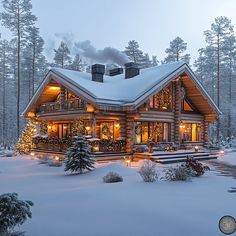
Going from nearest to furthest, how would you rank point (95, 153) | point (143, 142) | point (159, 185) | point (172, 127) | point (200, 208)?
point (200, 208)
point (159, 185)
point (95, 153)
point (143, 142)
point (172, 127)

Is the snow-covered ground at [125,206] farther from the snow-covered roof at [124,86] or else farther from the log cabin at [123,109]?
the log cabin at [123,109]

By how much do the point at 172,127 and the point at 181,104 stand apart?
2532mm

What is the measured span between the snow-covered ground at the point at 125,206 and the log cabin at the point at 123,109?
341 inches

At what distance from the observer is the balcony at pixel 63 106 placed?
24.0 m

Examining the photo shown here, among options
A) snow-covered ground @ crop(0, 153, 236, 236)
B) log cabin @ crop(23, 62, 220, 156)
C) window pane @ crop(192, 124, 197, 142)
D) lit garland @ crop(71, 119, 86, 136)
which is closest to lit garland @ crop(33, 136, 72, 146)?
log cabin @ crop(23, 62, 220, 156)

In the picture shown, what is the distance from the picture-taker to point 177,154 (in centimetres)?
2350

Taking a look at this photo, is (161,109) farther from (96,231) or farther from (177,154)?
(96,231)

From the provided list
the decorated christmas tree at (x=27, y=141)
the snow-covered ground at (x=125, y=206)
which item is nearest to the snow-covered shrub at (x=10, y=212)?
the snow-covered ground at (x=125, y=206)

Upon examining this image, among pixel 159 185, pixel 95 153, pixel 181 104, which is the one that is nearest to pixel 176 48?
pixel 181 104

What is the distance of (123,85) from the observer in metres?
26.2

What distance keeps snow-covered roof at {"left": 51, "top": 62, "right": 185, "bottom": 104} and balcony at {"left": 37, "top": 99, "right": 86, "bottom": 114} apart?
1.54m

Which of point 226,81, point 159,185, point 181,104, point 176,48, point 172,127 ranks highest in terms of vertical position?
point 176,48

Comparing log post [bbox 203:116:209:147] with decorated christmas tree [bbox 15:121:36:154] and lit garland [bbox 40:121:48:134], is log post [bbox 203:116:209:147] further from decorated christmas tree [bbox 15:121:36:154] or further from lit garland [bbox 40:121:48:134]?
decorated christmas tree [bbox 15:121:36:154]

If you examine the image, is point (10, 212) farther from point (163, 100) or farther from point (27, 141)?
point (27, 141)
